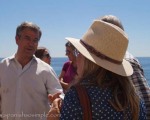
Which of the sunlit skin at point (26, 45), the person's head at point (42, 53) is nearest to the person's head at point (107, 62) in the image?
the sunlit skin at point (26, 45)

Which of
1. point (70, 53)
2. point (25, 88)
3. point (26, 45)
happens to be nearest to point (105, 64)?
point (25, 88)

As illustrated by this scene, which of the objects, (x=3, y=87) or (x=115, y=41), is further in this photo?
(x=3, y=87)

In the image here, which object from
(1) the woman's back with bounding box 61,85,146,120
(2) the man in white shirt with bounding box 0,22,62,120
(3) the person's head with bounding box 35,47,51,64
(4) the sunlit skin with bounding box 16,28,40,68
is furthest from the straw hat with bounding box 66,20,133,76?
(3) the person's head with bounding box 35,47,51,64

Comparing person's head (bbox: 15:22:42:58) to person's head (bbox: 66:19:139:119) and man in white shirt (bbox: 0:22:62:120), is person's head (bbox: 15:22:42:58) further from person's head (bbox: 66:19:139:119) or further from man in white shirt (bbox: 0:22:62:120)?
person's head (bbox: 66:19:139:119)

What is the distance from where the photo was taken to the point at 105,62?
192 centimetres

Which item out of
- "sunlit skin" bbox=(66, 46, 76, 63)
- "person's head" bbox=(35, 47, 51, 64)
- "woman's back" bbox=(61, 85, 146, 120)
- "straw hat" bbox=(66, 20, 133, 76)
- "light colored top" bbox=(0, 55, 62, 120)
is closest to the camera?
"woman's back" bbox=(61, 85, 146, 120)

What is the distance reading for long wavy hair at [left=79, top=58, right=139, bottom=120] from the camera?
189 centimetres

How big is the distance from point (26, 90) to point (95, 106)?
1.85 m

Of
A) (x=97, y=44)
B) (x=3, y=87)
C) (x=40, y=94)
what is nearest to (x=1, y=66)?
(x=3, y=87)

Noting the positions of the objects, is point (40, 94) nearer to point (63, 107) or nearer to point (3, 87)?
point (3, 87)

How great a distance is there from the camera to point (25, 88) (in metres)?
3.55

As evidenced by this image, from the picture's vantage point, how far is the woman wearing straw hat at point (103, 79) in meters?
1.83

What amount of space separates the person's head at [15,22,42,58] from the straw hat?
1.78 meters

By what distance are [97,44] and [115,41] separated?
0.12 m
